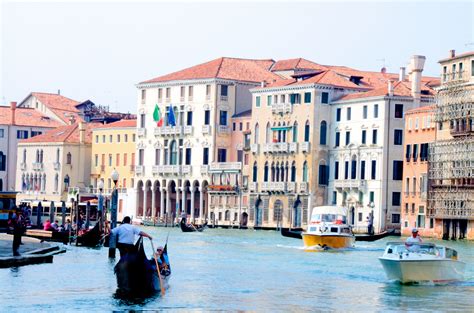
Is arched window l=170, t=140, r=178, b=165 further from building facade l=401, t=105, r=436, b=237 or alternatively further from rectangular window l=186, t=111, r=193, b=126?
building facade l=401, t=105, r=436, b=237

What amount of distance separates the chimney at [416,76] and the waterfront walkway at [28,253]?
116ft

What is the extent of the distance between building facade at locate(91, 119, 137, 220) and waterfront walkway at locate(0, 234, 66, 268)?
54.4m

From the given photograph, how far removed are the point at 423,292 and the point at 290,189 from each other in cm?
5167

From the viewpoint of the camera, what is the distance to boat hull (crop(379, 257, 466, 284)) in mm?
32938

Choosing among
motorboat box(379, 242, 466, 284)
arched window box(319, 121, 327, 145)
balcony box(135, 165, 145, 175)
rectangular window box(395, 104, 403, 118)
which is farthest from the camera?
balcony box(135, 165, 145, 175)

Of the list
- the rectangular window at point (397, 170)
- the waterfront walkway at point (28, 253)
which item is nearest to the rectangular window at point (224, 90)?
the rectangular window at point (397, 170)

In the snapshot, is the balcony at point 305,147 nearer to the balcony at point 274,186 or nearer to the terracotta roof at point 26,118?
the balcony at point 274,186

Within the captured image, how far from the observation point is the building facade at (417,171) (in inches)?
2876

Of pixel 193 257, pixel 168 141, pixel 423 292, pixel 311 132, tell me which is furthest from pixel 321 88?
pixel 423 292

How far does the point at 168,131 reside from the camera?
93.4 metres

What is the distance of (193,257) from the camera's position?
46094mm

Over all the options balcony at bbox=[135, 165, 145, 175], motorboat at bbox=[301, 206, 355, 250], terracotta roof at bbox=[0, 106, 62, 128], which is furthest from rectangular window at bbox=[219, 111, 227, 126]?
motorboat at bbox=[301, 206, 355, 250]

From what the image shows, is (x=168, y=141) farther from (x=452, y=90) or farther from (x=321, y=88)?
(x=452, y=90)

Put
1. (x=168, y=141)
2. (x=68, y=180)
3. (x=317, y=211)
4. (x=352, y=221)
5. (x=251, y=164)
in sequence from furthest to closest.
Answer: (x=68, y=180), (x=168, y=141), (x=251, y=164), (x=352, y=221), (x=317, y=211)
